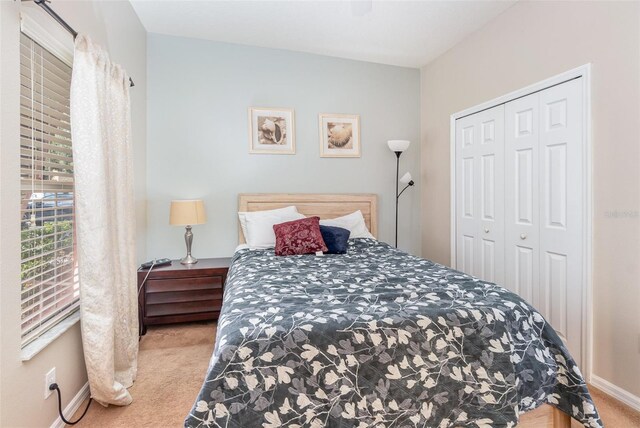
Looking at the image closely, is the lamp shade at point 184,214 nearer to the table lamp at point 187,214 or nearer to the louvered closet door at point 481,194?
the table lamp at point 187,214

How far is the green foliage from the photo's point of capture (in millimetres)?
1550

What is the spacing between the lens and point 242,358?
48.9 inches

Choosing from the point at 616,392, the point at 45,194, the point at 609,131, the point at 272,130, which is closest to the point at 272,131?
the point at 272,130

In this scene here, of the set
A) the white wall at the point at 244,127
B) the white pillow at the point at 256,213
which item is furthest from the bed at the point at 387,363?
the white wall at the point at 244,127

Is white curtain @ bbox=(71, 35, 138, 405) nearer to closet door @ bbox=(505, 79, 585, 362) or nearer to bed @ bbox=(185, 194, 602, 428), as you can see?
bed @ bbox=(185, 194, 602, 428)

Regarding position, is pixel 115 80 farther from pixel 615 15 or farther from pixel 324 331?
pixel 615 15

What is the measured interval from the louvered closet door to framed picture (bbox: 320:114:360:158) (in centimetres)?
109

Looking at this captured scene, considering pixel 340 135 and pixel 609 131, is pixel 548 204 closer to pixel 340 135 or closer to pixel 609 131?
pixel 609 131

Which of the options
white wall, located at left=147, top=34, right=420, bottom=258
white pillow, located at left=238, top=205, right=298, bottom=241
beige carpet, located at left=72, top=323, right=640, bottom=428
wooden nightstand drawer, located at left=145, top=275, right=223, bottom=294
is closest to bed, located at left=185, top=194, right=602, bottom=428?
beige carpet, located at left=72, top=323, right=640, bottom=428

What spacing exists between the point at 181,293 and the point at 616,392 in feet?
10.4

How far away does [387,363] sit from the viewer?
1.34 meters

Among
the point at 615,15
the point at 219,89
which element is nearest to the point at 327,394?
the point at 615,15

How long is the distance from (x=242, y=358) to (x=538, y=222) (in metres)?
2.42

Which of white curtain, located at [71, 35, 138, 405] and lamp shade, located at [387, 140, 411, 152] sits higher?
lamp shade, located at [387, 140, 411, 152]
